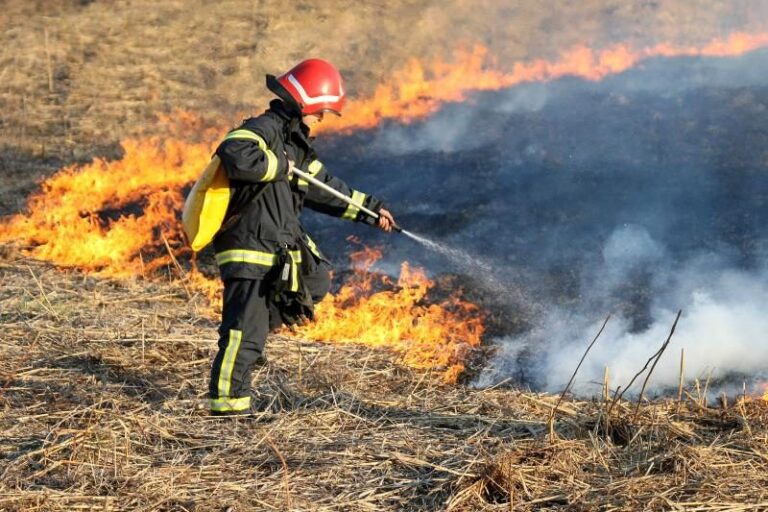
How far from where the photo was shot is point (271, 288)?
4.53m

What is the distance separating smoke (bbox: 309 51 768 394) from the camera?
586 cm

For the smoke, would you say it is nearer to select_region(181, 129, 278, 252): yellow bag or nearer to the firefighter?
the firefighter

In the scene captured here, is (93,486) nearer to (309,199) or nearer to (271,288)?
(271,288)

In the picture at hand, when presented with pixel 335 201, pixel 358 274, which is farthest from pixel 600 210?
pixel 335 201

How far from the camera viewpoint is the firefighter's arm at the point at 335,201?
16.6ft

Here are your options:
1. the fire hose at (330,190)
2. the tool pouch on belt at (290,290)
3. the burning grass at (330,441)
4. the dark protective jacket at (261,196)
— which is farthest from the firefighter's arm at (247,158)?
the burning grass at (330,441)

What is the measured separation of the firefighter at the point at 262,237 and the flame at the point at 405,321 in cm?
139

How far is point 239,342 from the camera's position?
443 centimetres

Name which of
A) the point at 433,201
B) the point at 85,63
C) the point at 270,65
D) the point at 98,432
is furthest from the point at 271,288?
the point at 85,63

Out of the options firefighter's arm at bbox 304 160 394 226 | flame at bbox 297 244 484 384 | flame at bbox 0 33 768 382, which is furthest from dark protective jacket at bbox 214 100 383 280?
flame at bbox 0 33 768 382

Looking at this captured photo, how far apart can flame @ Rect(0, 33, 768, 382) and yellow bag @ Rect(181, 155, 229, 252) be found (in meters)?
1.87

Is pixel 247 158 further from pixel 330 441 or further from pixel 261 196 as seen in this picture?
pixel 330 441

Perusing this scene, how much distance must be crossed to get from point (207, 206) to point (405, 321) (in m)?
2.39

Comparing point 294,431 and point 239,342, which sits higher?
point 239,342
